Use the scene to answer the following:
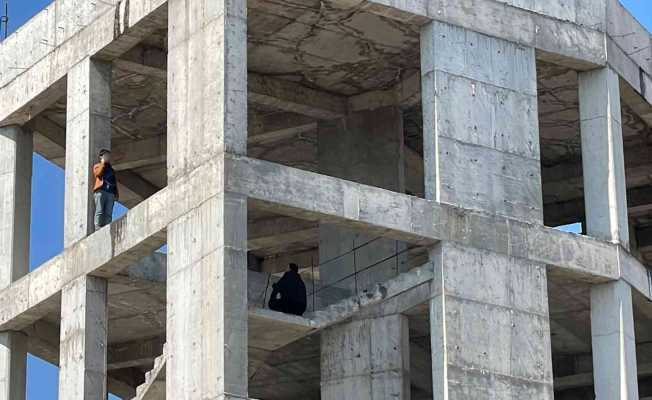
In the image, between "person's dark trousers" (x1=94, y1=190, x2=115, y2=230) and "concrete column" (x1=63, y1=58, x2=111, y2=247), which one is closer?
"person's dark trousers" (x1=94, y1=190, x2=115, y2=230)

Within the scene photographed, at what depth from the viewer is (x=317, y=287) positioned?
44.6 m

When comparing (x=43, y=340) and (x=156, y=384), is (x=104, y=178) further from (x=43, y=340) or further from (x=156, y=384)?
(x=43, y=340)

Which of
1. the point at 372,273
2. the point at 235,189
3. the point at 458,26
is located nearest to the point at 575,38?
the point at 458,26

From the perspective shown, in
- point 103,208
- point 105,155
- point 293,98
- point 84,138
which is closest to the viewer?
point 105,155

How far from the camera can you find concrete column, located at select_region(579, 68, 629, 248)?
42688 mm

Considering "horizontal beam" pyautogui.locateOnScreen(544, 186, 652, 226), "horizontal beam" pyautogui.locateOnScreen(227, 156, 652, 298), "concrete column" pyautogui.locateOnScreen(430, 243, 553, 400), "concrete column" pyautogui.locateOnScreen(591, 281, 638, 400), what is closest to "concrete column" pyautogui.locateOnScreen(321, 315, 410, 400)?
"concrete column" pyautogui.locateOnScreen(430, 243, 553, 400)

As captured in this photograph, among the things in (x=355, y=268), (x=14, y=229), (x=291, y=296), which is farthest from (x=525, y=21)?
(x=14, y=229)

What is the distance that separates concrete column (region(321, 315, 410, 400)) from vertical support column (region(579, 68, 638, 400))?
3739 millimetres

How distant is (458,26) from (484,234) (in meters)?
4.16

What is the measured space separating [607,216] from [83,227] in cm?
1023

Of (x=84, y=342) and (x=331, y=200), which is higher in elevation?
(x=331, y=200)

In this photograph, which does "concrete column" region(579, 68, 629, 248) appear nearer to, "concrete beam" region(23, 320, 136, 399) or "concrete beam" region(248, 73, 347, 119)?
"concrete beam" region(248, 73, 347, 119)

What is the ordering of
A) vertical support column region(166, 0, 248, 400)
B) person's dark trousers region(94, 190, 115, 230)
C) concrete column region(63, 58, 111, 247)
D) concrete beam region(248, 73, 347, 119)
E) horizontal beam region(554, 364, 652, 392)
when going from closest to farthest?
vertical support column region(166, 0, 248, 400), person's dark trousers region(94, 190, 115, 230), concrete column region(63, 58, 111, 247), concrete beam region(248, 73, 347, 119), horizontal beam region(554, 364, 652, 392)

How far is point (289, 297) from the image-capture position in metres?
40.2
